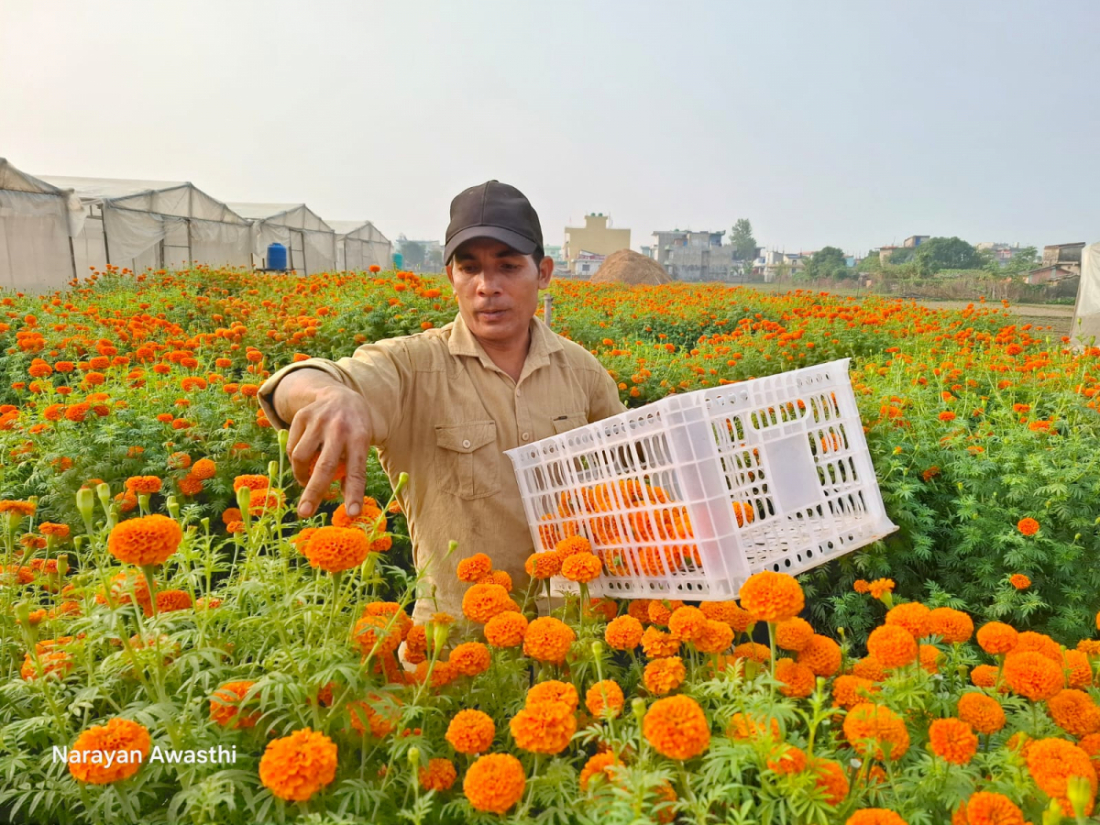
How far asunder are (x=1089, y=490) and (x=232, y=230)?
22188 millimetres

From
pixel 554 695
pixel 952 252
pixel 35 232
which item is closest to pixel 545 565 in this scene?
pixel 554 695

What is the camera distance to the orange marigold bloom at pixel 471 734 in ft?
2.73

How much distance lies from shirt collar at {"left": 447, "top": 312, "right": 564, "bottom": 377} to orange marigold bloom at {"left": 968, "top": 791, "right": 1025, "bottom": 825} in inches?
54.3

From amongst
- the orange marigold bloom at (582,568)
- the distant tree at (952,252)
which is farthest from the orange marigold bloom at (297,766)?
the distant tree at (952,252)

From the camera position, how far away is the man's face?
1771mm

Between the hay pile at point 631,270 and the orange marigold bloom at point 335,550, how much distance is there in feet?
74.0

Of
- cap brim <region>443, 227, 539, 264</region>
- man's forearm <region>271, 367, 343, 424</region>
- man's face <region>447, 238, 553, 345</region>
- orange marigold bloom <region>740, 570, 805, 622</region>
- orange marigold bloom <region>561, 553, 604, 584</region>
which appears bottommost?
orange marigold bloom <region>561, 553, 604, 584</region>

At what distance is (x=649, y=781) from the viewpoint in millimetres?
708

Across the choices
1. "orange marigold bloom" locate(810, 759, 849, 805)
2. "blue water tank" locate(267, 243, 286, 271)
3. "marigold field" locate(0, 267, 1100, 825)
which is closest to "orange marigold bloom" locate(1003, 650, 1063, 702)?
"marigold field" locate(0, 267, 1100, 825)

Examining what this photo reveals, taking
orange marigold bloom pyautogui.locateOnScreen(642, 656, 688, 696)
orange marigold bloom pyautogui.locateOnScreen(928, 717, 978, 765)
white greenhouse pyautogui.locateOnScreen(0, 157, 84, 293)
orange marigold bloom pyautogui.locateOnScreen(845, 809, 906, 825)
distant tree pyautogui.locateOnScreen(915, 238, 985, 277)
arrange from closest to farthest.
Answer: orange marigold bloom pyautogui.locateOnScreen(845, 809, 906, 825)
orange marigold bloom pyautogui.locateOnScreen(928, 717, 978, 765)
orange marigold bloom pyautogui.locateOnScreen(642, 656, 688, 696)
white greenhouse pyautogui.locateOnScreen(0, 157, 84, 293)
distant tree pyautogui.locateOnScreen(915, 238, 985, 277)

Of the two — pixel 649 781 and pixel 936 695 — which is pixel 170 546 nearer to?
pixel 649 781

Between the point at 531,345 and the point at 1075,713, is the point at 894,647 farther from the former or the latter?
the point at 531,345

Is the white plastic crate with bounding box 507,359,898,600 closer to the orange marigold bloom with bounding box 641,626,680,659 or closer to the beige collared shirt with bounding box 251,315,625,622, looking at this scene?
the orange marigold bloom with bounding box 641,626,680,659

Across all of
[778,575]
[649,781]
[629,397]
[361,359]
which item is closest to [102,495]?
[361,359]
